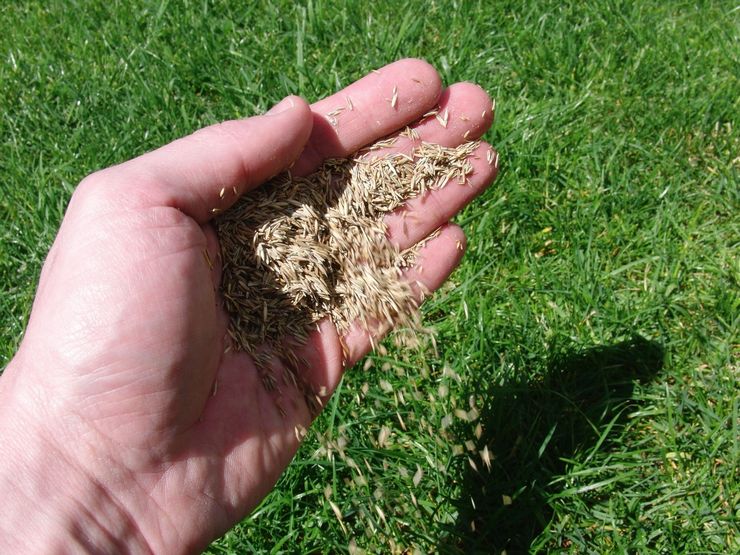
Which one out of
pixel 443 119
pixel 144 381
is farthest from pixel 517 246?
pixel 144 381

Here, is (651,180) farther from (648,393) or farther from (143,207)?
(143,207)

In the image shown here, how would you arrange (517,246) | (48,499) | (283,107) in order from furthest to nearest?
(517,246) → (283,107) → (48,499)

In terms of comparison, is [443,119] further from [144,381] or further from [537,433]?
[144,381]

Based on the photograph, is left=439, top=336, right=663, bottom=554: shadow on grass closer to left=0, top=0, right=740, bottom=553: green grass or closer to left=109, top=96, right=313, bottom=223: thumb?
left=0, top=0, right=740, bottom=553: green grass

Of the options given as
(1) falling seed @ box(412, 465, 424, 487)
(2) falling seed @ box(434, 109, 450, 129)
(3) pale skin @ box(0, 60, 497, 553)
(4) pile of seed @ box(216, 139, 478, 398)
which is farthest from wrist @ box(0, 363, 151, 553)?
(2) falling seed @ box(434, 109, 450, 129)

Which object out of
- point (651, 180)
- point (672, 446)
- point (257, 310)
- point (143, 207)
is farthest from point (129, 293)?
point (651, 180)

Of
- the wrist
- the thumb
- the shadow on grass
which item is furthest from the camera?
the shadow on grass
